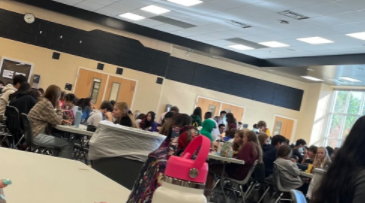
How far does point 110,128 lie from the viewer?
13.3 ft

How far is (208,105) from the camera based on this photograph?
612 inches

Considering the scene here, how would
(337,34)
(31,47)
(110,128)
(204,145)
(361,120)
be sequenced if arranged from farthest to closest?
(31,47) → (337,34) → (110,128) → (361,120) → (204,145)

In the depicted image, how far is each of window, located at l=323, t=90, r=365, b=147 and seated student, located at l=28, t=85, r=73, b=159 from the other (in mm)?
12056

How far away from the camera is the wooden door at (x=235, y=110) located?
51.7 ft

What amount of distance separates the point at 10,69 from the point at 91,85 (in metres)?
2.22

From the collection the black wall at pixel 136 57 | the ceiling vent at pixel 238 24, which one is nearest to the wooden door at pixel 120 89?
the black wall at pixel 136 57

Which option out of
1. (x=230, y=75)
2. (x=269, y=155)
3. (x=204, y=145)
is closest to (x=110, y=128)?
(x=204, y=145)

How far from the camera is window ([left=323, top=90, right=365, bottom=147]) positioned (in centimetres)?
1591

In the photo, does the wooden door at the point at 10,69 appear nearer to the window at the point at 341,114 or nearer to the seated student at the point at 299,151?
the seated student at the point at 299,151

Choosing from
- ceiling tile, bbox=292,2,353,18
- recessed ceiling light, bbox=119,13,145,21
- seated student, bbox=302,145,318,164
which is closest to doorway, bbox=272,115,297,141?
seated student, bbox=302,145,318,164

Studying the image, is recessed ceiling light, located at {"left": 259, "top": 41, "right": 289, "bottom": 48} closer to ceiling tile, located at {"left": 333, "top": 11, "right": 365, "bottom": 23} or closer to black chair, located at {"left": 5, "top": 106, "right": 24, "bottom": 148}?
ceiling tile, located at {"left": 333, "top": 11, "right": 365, "bottom": 23}

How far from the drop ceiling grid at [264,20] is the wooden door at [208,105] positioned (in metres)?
2.42

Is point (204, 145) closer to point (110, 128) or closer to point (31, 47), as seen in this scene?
point (110, 128)

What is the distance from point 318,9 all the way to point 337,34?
5.79 feet
